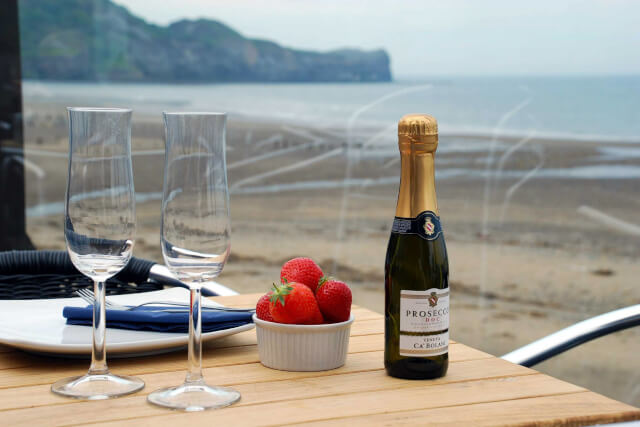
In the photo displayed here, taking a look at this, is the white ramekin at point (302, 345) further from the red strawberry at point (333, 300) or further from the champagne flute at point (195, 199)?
the champagne flute at point (195, 199)

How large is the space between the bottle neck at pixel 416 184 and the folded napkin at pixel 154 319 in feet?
0.93

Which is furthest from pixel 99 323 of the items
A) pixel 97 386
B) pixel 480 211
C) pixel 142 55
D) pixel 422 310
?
pixel 142 55

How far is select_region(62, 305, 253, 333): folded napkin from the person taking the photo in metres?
0.96

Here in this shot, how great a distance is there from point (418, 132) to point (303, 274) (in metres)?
0.21

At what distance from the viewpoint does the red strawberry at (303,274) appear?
2.91 feet

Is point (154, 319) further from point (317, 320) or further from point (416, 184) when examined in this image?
point (416, 184)

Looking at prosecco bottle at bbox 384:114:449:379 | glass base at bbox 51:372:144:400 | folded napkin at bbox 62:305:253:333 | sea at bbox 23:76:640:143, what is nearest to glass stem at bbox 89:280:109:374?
glass base at bbox 51:372:144:400

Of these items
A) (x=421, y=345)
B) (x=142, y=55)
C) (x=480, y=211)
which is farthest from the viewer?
(x=142, y=55)

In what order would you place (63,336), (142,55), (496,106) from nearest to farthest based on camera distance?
(63,336), (496,106), (142,55)

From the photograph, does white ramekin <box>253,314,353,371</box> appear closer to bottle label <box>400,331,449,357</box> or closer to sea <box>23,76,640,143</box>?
bottle label <box>400,331,449,357</box>

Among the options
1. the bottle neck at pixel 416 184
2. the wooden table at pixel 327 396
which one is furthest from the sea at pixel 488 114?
the bottle neck at pixel 416 184

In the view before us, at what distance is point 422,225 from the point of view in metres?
0.84

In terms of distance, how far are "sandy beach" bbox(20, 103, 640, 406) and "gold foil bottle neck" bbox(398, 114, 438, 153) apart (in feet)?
11.1

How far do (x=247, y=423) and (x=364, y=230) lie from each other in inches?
153
